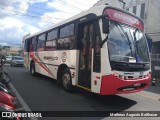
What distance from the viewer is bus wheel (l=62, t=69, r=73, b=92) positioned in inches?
358

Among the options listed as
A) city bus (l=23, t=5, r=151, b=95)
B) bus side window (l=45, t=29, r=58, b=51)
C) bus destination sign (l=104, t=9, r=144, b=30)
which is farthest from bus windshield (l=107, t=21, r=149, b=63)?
bus side window (l=45, t=29, r=58, b=51)

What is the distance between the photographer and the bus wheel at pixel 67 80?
29.8 ft

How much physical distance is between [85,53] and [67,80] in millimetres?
1825

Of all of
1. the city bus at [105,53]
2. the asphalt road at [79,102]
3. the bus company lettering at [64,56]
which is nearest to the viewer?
the city bus at [105,53]

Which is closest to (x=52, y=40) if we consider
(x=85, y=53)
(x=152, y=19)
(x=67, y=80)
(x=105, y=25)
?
(x=67, y=80)

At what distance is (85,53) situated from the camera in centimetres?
809

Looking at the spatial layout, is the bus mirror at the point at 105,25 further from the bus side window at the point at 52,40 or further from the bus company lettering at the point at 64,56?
the bus side window at the point at 52,40

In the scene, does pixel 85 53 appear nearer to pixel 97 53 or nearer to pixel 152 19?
pixel 97 53

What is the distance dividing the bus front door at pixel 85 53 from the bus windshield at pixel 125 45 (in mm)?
951

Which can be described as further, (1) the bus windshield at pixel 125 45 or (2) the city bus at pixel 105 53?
(1) the bus windshield at pixel 125 45

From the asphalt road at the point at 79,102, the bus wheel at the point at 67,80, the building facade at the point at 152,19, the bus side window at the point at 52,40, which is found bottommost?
the asphalt road at the point at 79,102

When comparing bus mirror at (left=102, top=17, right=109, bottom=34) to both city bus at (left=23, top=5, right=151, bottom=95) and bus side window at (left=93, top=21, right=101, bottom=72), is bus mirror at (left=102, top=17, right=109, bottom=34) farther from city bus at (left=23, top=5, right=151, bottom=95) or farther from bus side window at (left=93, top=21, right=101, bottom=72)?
bus side window at (left=93, top=21, right=101, bottom=72)

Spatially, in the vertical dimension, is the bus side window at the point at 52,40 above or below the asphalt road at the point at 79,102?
above

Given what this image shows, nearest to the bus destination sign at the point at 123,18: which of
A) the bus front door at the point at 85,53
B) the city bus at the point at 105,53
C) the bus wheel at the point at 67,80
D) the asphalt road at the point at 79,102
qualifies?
the city bus at the point at 105,53
